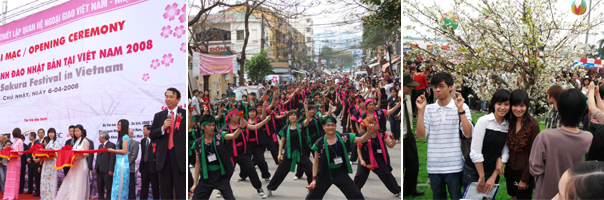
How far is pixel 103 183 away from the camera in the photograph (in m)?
5.68

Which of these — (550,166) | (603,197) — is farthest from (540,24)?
(603,197)

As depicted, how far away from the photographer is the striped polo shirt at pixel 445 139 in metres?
3.30

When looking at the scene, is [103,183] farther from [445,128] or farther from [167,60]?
[445,128]

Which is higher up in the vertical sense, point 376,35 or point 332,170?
point 376,35

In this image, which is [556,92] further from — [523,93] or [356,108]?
[356,108]

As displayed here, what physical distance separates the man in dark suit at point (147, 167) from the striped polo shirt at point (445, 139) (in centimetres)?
301

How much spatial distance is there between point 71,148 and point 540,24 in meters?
6.07

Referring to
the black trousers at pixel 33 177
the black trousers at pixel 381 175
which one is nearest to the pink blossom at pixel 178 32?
the black trousers at pixel 381 175

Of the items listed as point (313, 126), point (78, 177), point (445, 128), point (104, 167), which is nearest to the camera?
point (445, 128)

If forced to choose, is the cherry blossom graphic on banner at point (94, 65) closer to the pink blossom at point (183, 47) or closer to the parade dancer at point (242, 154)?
the pink blossom at point (183, 47)

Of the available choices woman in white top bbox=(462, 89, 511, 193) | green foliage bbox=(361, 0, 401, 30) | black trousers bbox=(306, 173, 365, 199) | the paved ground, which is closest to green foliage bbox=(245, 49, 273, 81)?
the paved ground

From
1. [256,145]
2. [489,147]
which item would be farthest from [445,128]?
[256,145]

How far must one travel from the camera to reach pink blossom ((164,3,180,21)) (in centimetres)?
461

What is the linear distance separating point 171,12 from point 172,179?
1754mm
